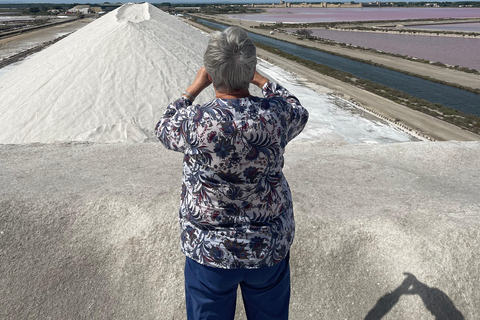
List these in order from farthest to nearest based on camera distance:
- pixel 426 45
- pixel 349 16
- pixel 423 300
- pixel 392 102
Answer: pixel 349 16 → pixel 426 45 → pixel 392 102 → pixel 423 300

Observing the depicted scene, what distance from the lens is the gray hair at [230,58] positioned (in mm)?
1572

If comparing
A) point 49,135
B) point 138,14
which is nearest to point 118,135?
point 49,135

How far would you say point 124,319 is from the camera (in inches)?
133

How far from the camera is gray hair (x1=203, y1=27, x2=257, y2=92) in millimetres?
1572

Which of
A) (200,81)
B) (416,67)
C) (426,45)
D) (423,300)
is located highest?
(200,81)

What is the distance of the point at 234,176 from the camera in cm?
166

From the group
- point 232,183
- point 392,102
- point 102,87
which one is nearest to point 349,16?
point 392,102

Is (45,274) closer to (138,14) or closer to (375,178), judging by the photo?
(375,178)

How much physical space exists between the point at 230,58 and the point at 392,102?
17.4m

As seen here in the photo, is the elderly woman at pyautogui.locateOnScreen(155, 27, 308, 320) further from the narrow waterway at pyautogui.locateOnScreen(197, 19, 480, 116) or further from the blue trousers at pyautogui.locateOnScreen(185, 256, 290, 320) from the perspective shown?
the narrow waterway at pyautogui.locateOnScreen(197, 19, 480, 116)

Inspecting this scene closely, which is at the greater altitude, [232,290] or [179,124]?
[179,124]

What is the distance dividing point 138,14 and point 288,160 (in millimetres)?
13806

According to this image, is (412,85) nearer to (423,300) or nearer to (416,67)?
(416,67)

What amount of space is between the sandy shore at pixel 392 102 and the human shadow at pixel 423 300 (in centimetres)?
1035
